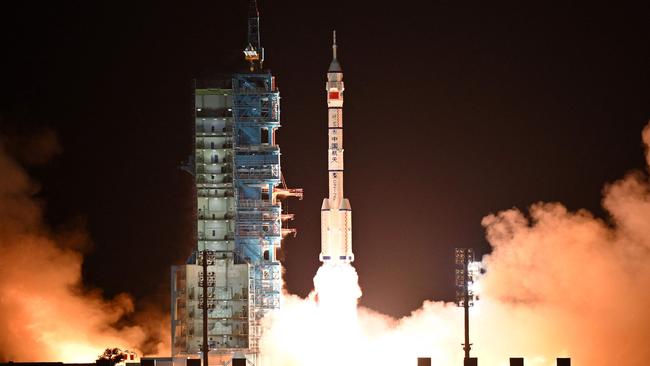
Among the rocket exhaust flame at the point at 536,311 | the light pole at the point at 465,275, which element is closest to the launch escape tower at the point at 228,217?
the rocket exhaust flame at the point at 536,311

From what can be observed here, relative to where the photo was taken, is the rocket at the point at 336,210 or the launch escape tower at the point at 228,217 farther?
the launch escape tower at the point at 228,217

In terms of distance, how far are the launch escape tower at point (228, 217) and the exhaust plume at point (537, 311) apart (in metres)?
1.36

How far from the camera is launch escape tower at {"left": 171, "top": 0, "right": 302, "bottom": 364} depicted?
4338cm

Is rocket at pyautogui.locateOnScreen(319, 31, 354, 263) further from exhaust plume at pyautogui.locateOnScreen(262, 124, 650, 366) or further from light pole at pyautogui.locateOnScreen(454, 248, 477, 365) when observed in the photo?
light pole at pyautogui.locateOnScreen(454, 248, 477, 365)

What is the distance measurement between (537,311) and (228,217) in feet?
36.4

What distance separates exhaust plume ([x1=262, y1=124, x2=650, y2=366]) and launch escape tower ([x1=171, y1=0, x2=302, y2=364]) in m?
1.36

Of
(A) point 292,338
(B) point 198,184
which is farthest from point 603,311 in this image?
(B) point 198,184

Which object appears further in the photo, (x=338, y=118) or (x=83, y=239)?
(x=83, y=239)

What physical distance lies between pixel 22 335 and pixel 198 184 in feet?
27.3

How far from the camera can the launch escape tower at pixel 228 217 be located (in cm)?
4338

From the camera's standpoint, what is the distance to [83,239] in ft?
161

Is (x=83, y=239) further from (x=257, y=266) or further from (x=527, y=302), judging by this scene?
(x=527, y=302)

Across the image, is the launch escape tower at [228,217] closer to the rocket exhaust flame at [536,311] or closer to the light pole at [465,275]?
the rocket exhaust flame at [536,311]

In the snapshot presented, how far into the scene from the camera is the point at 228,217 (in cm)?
4366
